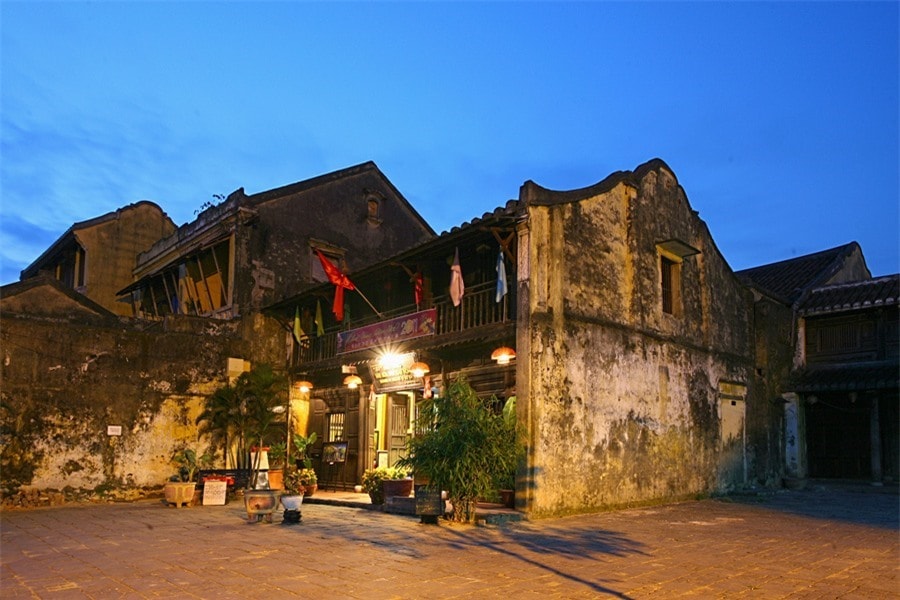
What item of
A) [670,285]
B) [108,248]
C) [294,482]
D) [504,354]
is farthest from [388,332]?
[108,248]

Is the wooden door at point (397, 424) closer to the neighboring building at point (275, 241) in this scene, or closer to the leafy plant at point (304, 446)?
the leafy plant at point (304, 446)

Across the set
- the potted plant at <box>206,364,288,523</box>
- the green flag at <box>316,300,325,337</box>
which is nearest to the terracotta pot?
the potted plant at <box>206,364,288,523</box>

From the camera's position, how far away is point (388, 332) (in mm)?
15773

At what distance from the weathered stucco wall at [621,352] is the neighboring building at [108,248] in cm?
1832

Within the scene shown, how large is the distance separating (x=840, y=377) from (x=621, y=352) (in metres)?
8.62

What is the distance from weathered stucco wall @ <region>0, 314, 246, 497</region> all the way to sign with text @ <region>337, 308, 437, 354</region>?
121 inches

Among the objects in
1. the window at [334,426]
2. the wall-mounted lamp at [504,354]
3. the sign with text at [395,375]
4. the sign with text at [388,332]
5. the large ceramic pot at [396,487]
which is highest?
the sign with text at [388,332]

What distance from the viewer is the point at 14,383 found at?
46.5 feet

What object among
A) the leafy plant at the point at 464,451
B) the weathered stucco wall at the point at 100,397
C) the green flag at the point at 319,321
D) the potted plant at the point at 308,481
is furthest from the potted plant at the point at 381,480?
the weathered stucco wall at the point at 100,397

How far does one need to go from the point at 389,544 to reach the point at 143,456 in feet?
29.5

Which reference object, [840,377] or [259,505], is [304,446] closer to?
[259,505]

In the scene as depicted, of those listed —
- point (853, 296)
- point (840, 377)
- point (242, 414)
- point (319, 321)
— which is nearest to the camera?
point (242, 414)

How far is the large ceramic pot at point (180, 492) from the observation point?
1377 cm

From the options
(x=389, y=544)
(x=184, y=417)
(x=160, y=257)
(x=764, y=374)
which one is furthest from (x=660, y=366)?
(x=160, y=257)
